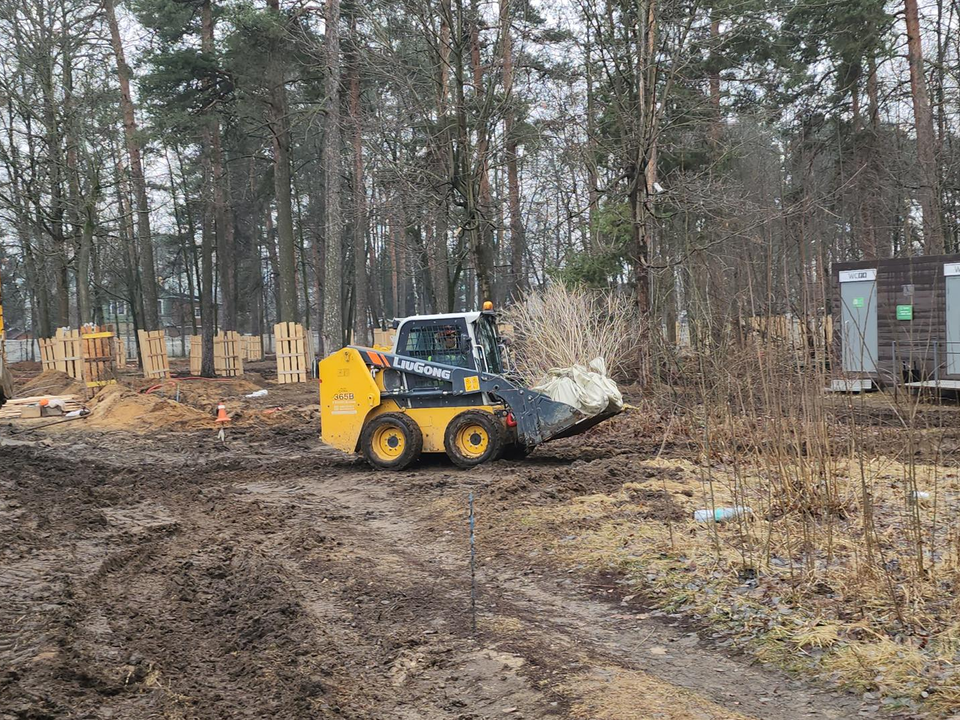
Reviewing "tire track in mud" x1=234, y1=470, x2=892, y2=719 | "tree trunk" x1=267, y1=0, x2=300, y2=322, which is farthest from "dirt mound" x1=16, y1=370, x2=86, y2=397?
"tire track in mud" x1=234, y1=470, x2=892, y2=719

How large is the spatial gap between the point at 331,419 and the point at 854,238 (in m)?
22.8

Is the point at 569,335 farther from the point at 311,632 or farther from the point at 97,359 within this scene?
the point at 97,359

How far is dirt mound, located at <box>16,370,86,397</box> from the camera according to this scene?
23766 mm

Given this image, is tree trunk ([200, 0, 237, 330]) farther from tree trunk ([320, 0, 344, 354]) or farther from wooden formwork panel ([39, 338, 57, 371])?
wooden formwork panel ([39, 338, 57, 371])

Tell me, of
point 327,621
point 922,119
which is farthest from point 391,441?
point 922,119

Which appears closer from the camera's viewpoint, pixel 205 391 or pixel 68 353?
pixel 205 391

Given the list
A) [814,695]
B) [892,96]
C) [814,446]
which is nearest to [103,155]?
[892,96]

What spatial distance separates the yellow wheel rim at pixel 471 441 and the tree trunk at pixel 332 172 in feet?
40.3

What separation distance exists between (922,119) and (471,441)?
15.7 meters

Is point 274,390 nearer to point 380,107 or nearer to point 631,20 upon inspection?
point 380,107

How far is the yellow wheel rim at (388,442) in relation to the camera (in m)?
12.4

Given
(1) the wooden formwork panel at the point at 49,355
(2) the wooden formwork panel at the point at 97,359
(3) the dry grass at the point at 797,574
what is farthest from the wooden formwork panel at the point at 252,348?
(3) the dry grass at the point at 797,574

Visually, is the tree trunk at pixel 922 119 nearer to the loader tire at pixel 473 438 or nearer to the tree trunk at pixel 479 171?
the tree trunk at pixel 479 171

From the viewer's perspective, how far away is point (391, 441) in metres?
12.5
